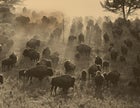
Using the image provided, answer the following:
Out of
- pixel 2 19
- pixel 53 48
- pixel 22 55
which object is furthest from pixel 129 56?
pixel 2 19

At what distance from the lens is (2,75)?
36281mm

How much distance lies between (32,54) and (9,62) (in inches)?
107

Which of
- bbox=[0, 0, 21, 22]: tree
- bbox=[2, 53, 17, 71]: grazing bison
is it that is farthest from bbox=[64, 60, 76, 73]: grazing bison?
bbox=[0, 0, 21, 22]: tree

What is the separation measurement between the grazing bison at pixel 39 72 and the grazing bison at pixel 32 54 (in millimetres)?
3643

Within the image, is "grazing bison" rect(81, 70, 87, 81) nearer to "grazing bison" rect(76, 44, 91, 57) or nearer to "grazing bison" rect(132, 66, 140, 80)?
"grazing bison" rect(132, 66, 140, 80)

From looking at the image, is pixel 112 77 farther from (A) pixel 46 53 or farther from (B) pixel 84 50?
(A) pixel 46 53

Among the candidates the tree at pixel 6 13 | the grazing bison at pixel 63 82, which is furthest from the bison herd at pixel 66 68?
the tree at pixel 6 13

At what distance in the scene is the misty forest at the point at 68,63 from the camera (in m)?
34.7

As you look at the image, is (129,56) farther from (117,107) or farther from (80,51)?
(117,107)

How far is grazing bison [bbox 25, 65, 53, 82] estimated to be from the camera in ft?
121

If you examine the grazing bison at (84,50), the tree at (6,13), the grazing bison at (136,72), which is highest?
the tree at (6,13)

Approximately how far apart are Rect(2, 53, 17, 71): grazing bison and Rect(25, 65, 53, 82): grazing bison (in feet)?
8.68

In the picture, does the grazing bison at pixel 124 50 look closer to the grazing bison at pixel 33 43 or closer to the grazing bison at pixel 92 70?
the grazing bison at pixel 92 70

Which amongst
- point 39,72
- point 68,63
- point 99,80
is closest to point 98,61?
point 68,63
